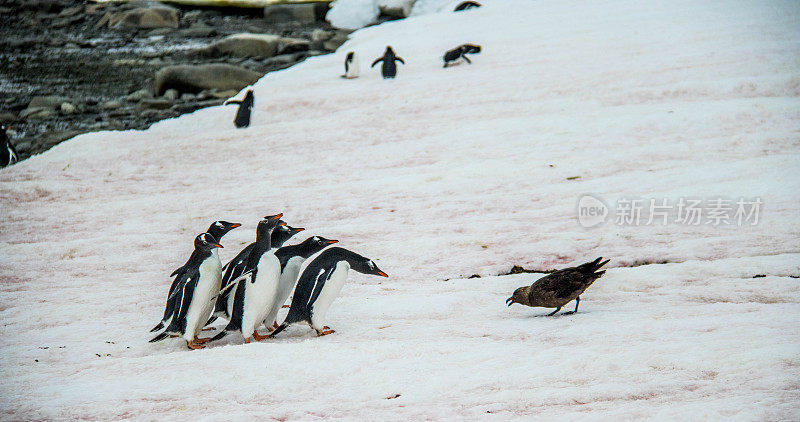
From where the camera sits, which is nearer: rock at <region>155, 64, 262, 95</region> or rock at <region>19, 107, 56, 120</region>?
rock at <region>19, 107, 56, 120</region>

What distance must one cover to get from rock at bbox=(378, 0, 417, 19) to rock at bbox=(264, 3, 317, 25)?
257 centimetres

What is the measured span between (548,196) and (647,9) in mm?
8142

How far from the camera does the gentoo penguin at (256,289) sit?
11.4 ft

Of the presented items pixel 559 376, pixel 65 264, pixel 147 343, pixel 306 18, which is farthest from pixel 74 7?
pixel 559 376

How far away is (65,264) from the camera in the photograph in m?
5.33

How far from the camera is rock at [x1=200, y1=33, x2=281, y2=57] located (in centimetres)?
1550

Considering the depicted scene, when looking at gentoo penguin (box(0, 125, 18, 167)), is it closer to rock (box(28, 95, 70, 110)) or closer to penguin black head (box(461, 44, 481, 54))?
rock (box(28, 95, 70, 110))

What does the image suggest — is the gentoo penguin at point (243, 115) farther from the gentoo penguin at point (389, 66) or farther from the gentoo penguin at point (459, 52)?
the gentoo penguin at point (459, 52)

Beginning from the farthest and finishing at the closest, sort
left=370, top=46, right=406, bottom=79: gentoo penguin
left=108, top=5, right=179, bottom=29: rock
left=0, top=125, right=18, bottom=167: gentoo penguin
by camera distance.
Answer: left=108, top=5, right=179, bottom=29: rock, left=370, top=46, right=406, bottom=79: gentoo penguin, left=0, top=125, right=18, bottom=167: gentoo penguin

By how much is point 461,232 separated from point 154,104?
7584 millimetres

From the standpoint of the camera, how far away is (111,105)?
11859mm

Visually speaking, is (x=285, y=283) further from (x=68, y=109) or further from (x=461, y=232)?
(x=68, y=109)

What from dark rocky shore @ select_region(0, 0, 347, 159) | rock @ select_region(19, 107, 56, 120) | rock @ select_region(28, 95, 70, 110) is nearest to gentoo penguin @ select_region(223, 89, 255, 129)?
dark rocky shore @ select_region(0, 0, 347, 159)

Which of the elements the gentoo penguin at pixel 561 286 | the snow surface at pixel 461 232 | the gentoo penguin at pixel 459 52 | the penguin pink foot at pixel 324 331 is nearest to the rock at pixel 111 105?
the snow surface at pixel 461 232
